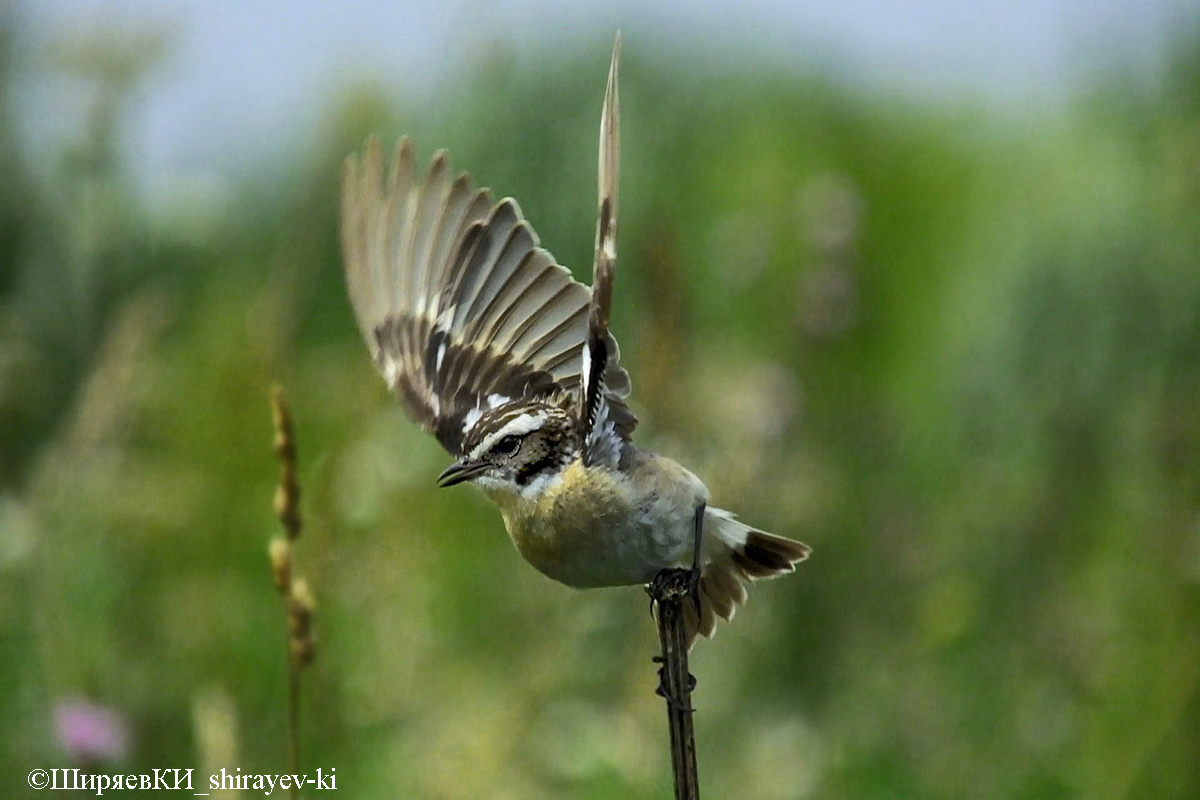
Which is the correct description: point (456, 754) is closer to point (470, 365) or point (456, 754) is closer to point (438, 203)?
point (470, 365)

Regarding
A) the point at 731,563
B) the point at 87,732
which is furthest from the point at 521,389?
the point at 87,732

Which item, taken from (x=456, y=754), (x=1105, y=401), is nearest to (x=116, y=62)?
(x=456, y=754)

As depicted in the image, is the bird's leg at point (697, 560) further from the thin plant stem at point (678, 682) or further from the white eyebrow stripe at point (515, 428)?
the white eyebrow stripe at point (515, 428)

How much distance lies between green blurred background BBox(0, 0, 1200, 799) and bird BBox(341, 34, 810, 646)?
0.47 metres

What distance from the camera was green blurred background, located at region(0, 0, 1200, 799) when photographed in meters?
4.46

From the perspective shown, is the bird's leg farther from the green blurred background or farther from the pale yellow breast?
the green blurred background

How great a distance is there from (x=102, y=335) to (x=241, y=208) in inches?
75.2

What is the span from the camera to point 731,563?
401 cm

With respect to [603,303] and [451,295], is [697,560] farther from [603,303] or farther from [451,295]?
[451,295]

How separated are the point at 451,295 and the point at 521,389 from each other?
0.34 meters

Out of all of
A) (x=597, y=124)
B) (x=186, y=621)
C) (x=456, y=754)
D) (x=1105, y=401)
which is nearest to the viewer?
(x=456, y=754)

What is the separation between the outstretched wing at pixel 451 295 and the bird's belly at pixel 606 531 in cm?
62

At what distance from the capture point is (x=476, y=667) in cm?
507

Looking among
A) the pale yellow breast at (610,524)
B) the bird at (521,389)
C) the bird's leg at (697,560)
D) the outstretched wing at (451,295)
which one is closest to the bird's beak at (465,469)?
the bird at (521,389)
